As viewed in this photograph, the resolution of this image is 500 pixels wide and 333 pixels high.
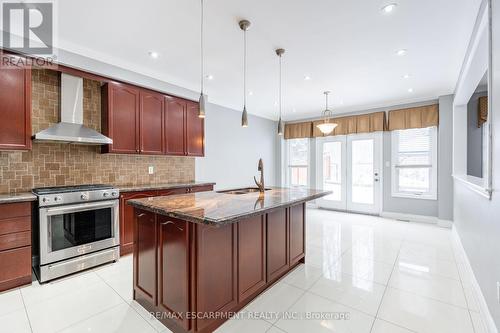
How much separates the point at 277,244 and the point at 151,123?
274 centimetres

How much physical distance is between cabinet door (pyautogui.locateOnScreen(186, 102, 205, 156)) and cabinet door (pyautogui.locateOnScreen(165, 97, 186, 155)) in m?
→ 0.11

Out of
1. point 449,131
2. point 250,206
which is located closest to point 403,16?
point 250,206

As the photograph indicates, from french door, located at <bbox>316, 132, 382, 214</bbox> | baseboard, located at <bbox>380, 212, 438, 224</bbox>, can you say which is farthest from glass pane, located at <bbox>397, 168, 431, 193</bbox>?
baseboard, located at <bbox>380, 212, 438, 224</bbox>

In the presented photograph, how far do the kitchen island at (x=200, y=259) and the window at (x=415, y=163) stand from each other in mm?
4162

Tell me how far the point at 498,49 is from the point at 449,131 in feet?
12.2

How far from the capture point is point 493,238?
1697 mm

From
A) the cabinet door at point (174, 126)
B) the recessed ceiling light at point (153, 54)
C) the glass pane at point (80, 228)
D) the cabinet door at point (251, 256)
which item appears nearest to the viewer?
the cabinet door at point (251, 256)

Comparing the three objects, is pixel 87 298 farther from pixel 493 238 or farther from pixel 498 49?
pixel 498 49

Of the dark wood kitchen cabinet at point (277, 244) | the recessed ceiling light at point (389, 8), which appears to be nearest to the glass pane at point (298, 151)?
the dark wood kitchen cabinet at point (277, 244)

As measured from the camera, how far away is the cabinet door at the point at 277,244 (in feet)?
7.71

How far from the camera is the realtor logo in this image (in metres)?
2.23

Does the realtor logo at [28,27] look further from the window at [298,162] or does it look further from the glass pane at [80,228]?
the window at [298,162]

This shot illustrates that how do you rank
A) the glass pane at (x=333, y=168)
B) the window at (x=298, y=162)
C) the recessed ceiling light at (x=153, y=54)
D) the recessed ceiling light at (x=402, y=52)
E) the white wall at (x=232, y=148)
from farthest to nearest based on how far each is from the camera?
the window at (x=298, y=162) → the glass pane at (x=333, y=168) → the white wall at (x=232, y=148) → the recessed ceiling light at (x=153, y=54) → the recessed ceiling light at (x=402, y=52)

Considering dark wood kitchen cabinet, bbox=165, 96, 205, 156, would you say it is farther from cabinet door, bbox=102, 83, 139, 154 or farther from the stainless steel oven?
the stainless steel oven
